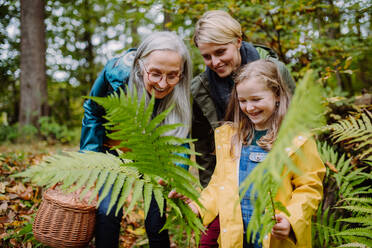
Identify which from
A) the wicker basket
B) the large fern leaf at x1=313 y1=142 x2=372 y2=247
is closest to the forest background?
the large fern leaf at x1=313 y1=142 x2=372 y2=247

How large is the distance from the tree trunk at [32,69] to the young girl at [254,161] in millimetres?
6618

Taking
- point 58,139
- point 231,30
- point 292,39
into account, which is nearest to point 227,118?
point 231,30

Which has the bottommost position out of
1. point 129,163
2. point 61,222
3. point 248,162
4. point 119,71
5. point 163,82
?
point 61,222

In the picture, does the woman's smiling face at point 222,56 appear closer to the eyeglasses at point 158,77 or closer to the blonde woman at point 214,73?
the blonde woman at point 214,73

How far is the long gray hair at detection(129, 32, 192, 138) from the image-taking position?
2066 mm

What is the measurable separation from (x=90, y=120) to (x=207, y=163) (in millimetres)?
1184

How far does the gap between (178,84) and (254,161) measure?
0.92 meters

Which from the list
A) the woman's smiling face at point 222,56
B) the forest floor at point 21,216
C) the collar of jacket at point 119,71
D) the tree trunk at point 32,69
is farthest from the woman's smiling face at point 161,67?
the tree trunk at point 32,69

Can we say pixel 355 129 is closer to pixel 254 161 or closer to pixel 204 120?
Result: pixel 254 161

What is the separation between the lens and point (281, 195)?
1.68m

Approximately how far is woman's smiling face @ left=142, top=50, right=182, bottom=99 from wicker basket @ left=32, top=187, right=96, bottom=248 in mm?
1044

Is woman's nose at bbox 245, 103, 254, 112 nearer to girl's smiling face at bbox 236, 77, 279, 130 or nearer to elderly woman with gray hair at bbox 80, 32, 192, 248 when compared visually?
girl's smiling face at bbox 236, 77, 279, 130

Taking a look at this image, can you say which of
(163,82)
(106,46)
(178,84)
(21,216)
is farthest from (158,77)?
(106,46)

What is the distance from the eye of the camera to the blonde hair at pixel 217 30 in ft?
7.02
